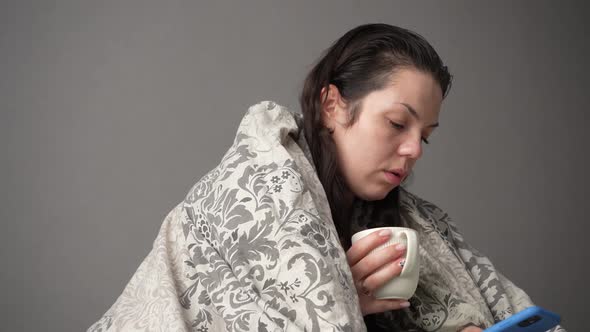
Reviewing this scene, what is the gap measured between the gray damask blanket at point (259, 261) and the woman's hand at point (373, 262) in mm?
51

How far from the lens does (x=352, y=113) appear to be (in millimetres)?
1317

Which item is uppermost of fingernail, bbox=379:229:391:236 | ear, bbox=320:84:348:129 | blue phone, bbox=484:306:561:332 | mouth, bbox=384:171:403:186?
ear, bbox=320:84:348:129


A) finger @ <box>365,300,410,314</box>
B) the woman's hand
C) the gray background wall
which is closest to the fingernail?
the woman's hand

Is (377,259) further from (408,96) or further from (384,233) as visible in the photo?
(408,96)

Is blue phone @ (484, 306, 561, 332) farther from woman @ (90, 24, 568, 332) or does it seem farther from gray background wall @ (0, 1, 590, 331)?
gray background wall @ (0, 1, 590, 331)

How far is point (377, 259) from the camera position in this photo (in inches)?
41.1

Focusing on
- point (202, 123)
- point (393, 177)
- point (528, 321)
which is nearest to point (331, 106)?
point (393, 177)

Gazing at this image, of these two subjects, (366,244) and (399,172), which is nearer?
(366,244)

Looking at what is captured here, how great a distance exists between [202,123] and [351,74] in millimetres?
900

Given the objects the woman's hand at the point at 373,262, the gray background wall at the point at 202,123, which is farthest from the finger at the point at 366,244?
the gray background wall at the point at 202,123

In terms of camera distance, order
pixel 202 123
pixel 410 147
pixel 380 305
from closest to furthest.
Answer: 1. pixel 380 305
2. pixel 410 147
3. pixel 202 123

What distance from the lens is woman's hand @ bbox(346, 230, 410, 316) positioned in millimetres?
1047

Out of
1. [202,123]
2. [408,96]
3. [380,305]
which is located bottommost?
[380,305]

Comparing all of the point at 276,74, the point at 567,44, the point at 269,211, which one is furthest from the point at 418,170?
the point at 269,211
